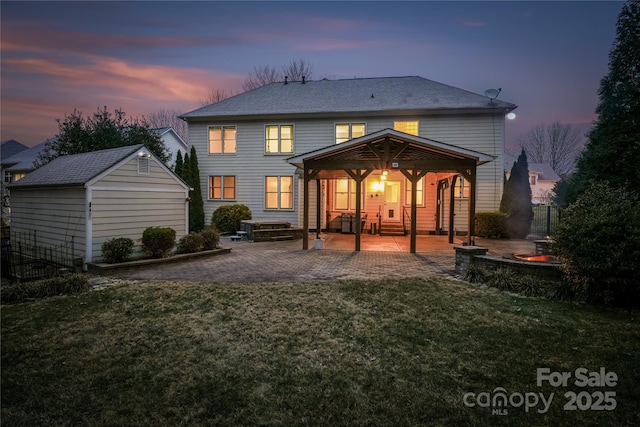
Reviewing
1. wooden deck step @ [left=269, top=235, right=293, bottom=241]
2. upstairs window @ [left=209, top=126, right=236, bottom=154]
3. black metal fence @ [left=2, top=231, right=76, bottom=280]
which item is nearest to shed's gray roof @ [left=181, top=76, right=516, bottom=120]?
upstairs window @ [left=209, top=126, right=236, bottom=154]

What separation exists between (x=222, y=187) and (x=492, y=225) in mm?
13915

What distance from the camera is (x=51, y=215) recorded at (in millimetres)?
10109

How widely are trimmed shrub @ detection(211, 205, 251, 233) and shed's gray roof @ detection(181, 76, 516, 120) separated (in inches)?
202

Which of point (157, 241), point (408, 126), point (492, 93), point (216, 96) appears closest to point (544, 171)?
point (492, 93)

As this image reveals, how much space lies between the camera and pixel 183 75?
19.9 metres

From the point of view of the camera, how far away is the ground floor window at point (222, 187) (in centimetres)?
1830

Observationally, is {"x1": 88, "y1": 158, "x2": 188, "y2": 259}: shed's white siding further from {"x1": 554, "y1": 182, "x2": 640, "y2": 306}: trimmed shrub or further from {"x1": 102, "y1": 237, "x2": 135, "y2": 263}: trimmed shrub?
{"x1": 554, "y1": 182, "x2": 640, "y2": 306}: trimmed shrub

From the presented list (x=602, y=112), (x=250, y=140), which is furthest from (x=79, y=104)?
(x=602, y=112)

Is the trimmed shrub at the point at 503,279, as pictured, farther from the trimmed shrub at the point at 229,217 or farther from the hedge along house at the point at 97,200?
the trimmed shrub at the point at 229,217

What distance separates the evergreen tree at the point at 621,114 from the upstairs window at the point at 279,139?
13.0 meters

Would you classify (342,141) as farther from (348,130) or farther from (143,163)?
(143,163)

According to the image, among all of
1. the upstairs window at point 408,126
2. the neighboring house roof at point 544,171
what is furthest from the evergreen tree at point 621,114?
the neighboring house roof at point 544,171

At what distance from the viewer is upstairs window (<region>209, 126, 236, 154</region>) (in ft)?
60.1

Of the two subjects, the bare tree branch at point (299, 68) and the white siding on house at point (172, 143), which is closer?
the white siding on house at point (172, 143)
